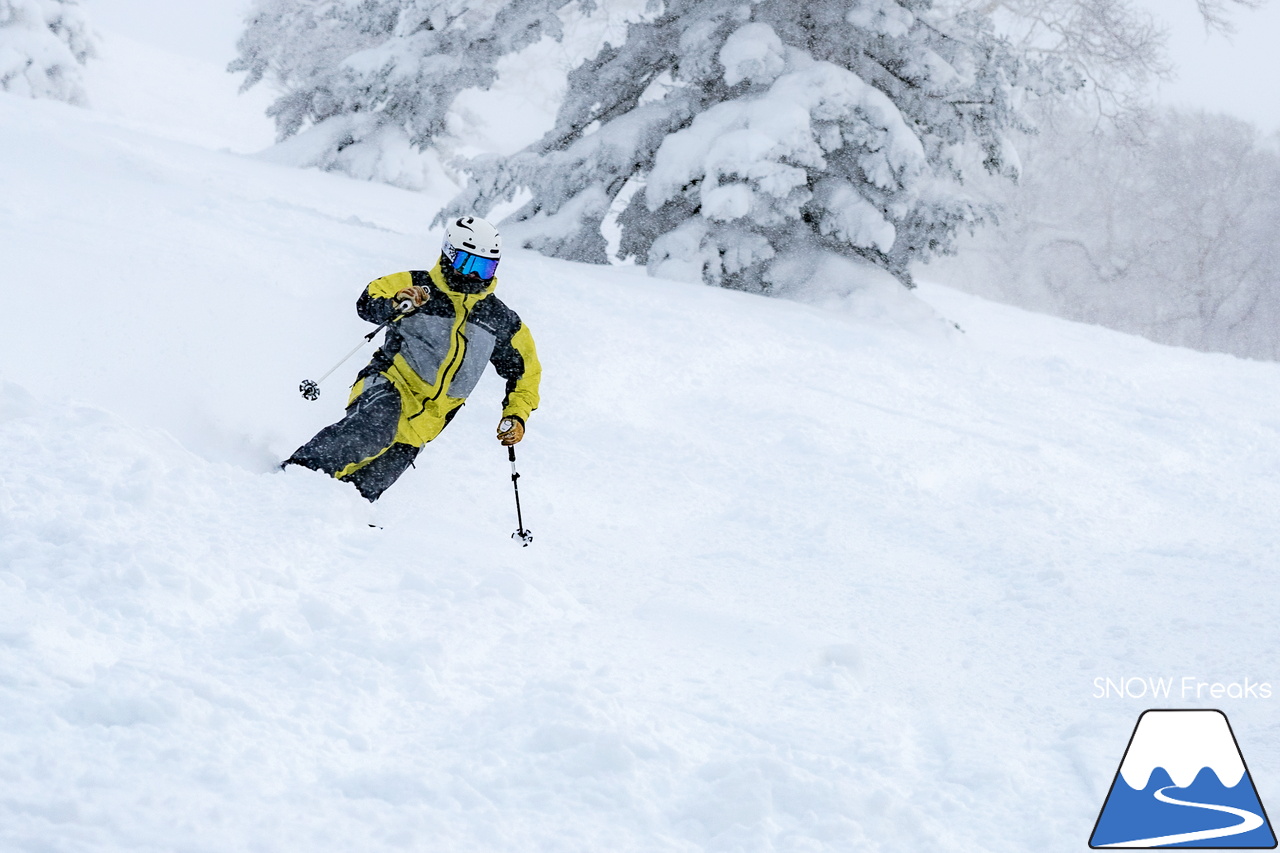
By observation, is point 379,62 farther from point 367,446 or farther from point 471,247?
point 367,446

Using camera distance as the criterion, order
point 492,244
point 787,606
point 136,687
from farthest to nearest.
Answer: point 492,244, point 787,606, point 136,687

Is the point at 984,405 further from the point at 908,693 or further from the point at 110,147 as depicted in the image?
the point at 110,147

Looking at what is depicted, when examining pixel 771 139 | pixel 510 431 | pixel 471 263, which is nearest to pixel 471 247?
pixel 471 263

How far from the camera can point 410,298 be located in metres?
5.05

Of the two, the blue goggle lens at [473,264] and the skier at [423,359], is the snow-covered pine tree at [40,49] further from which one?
the blue goggle lens at [473,264]

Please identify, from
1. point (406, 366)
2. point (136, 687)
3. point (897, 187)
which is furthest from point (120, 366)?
point (897, 187)

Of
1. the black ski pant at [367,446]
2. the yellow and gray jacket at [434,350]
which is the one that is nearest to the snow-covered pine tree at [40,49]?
the yellow and gray jacket at [434,350]

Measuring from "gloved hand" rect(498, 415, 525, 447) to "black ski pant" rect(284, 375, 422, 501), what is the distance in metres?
0.46

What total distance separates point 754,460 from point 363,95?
930 cm

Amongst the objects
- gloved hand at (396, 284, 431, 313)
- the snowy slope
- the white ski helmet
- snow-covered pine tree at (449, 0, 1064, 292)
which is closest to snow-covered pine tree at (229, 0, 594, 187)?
snow-covered pine tree at (449, 0, 1064, 292)

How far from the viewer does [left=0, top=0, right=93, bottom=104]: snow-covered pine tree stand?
23281 millimetres

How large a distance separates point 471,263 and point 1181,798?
3730 mm

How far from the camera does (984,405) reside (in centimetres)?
828

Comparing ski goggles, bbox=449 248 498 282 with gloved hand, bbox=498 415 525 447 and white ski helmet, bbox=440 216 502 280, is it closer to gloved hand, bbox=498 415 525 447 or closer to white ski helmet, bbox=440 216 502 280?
white ski helmet, bbox=440 216 502 280
